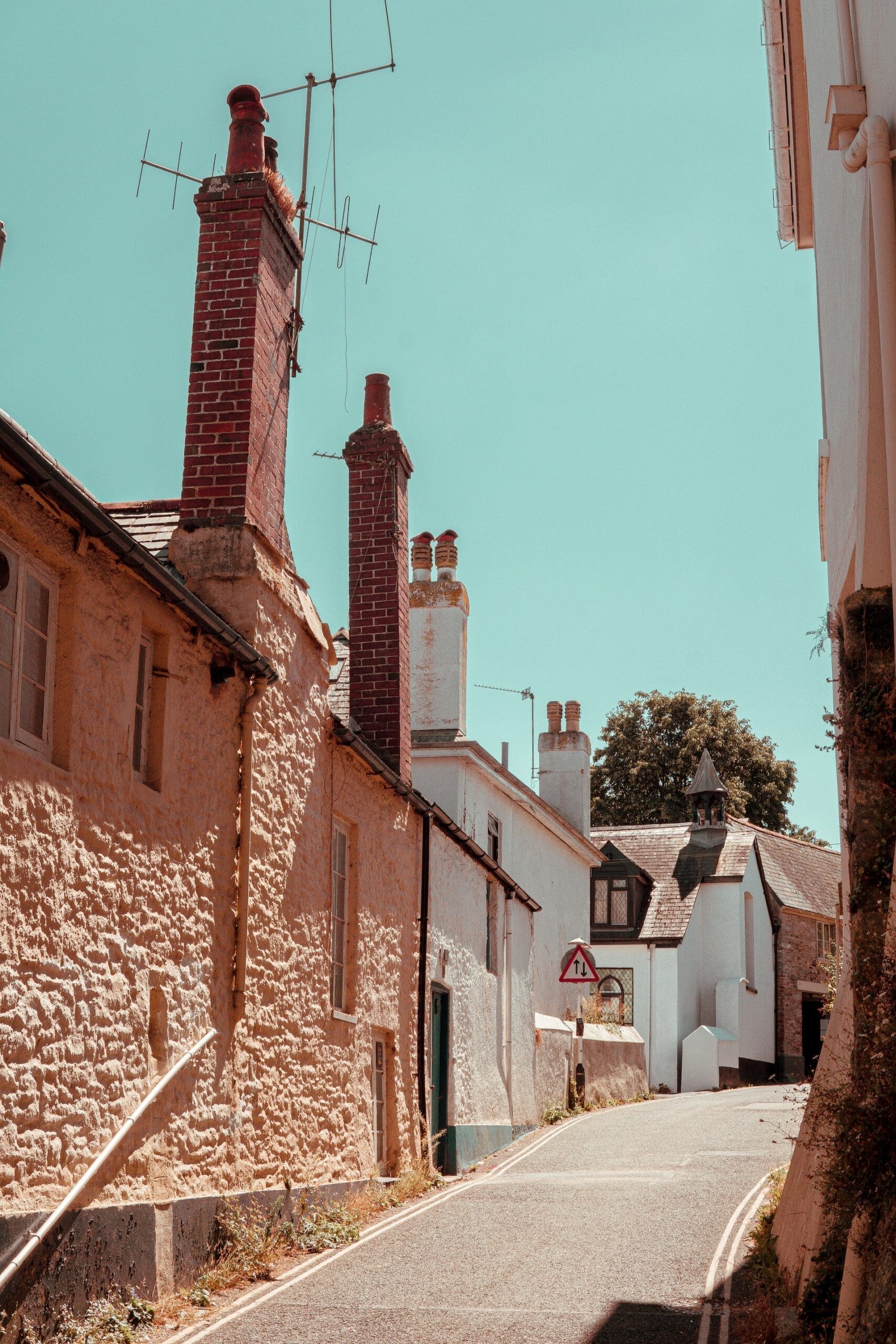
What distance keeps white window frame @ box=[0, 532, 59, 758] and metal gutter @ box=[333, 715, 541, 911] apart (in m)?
4.73

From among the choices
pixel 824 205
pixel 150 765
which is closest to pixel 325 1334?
pixel 150 765

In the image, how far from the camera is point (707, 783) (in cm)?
3875

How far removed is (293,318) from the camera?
39.1 ft

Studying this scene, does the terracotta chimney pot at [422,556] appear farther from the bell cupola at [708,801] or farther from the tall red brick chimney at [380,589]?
the bell cupola at [708,801]

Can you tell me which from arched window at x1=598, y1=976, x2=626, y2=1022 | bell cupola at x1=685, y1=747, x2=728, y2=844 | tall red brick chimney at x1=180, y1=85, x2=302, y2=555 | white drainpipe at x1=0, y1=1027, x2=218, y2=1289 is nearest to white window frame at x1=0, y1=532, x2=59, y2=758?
white drainpipe at x1=0, y1=1027, x2=218, y2=1289

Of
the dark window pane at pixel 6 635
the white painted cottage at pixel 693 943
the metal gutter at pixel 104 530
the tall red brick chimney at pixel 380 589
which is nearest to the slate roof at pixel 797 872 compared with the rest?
the white painted cottage at pixel 693 943

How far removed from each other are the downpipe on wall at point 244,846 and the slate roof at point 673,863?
26151 mm

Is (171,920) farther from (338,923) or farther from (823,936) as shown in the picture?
(823,936)

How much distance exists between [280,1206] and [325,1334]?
2865 mm

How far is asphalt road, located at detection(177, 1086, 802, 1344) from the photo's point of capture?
24.0 ft

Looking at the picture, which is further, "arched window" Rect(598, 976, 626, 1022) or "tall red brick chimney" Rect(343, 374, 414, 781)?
"arched window" Rect(598, 976, 626, 1022)

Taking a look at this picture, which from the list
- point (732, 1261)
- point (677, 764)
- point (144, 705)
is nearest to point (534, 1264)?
point (732, 1261)

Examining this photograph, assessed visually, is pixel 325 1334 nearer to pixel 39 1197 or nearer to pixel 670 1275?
pixel 39 1197

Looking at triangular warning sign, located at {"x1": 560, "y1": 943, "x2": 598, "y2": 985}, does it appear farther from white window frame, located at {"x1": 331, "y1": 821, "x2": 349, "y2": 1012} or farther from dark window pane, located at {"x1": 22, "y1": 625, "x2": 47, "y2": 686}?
dark window pane, located at {"x1": 22, "y1": 625, "x2": 47, "y2": 686}
